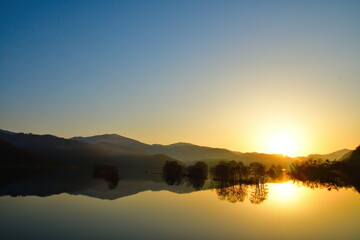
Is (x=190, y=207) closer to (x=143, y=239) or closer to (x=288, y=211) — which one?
(x=288, y=211)

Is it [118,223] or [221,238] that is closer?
[221,238]

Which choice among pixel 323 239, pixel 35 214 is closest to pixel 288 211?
pixel 323 239

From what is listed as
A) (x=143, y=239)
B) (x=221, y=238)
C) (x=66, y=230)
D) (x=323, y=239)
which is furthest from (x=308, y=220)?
(x=66, y=230)

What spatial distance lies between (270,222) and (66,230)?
82.3ft

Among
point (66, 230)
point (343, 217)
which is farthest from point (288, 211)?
point (66, 230)

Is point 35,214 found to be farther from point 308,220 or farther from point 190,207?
point 308,220

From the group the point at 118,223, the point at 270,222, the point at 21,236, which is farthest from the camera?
the point at 270,222

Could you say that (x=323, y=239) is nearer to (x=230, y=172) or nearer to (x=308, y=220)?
(x=308, y=220)

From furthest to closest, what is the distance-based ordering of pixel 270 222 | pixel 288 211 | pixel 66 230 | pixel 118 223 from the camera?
1. pixel 288 211
2. pixel 270 222
3. pixel 118 223
4. pixel 66 230

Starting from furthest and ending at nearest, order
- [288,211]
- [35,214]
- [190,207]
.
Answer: [190,207] < [288,211] < [35,214]

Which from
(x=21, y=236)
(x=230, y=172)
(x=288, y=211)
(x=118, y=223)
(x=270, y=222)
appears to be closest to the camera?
(x=21, y=236)

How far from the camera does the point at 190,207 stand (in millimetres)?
57469

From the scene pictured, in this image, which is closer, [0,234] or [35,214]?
[0,234]

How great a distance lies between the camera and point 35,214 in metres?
46.8
